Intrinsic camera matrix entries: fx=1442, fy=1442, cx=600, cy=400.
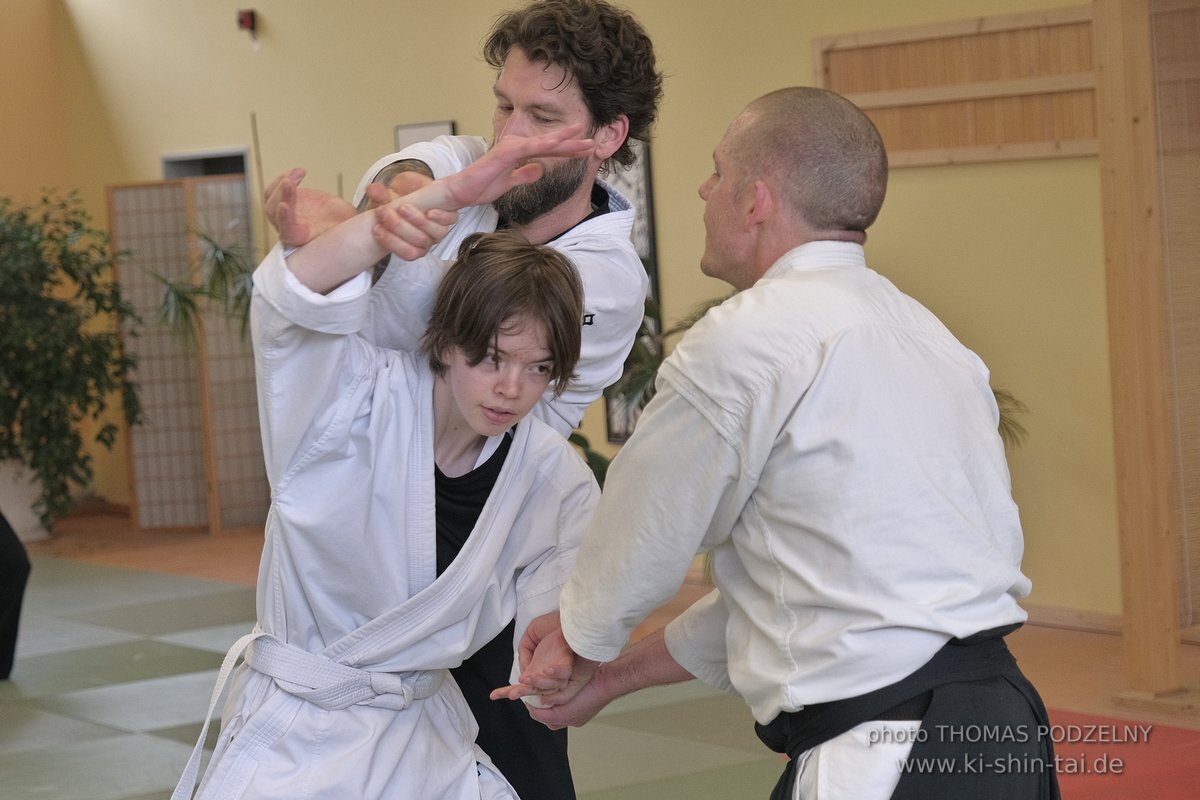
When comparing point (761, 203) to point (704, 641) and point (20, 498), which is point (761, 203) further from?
point (20, 498)

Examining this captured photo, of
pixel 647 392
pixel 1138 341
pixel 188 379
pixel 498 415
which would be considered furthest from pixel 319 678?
pixel 188 379

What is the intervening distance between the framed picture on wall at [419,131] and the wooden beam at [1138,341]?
173 inches

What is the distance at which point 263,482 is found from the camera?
30.1ft

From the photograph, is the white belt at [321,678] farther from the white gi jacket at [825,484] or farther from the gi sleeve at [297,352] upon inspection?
the white gi jacket at [825,484]

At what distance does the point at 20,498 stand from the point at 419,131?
3530mm

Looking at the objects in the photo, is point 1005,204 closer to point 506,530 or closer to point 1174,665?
point 1174,665

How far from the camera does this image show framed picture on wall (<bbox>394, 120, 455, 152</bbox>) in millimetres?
8282

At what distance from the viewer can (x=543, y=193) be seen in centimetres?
239

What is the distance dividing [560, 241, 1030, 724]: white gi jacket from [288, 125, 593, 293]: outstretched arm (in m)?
0.35

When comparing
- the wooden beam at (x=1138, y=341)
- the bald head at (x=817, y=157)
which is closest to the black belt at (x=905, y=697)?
the bald head at (x=817, y=157)

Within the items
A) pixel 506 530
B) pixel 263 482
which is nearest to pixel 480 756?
pixel 506 530

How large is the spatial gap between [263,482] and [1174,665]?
6.02 meters

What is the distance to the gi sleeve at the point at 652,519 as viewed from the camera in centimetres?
174

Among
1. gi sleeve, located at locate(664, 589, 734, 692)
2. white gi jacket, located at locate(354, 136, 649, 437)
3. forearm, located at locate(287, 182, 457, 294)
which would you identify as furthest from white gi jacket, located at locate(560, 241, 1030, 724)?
white gi jacket, located at locate(354, 136, 649, 437)
